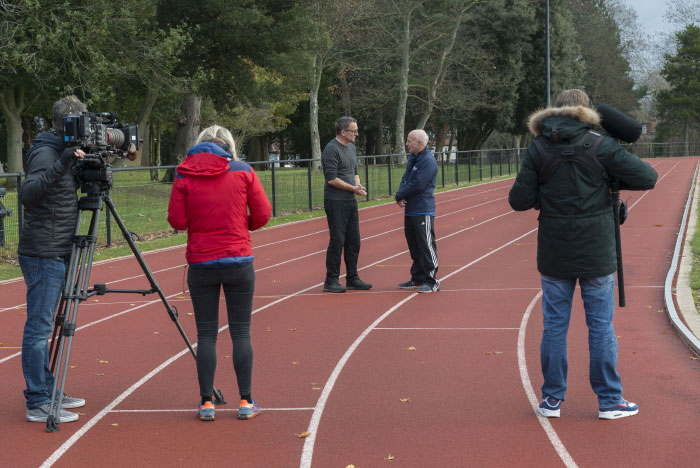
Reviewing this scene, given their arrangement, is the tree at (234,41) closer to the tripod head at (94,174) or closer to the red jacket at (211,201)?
the tripod head at (94,174)

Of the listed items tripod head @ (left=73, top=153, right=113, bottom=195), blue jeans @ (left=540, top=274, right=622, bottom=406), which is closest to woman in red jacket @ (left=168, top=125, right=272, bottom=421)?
tripod head @ (left=73, top=153, right=113, bottom=195)

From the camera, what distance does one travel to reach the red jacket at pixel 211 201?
5.18m

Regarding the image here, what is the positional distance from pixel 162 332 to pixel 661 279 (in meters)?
5.98

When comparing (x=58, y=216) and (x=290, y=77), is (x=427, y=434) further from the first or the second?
(x=290, y=77)

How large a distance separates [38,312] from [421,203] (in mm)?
5583

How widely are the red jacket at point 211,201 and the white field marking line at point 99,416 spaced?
1239 millimetres

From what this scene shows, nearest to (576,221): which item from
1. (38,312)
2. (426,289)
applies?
(38,312)

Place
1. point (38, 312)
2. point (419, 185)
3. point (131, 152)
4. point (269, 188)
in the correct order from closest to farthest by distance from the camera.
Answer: point (38, 312) → point (131, 152) → point (419, 185) → point (269, 188)

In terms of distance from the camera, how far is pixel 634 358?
269 inches

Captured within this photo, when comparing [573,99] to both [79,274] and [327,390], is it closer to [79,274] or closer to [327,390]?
[327,390]

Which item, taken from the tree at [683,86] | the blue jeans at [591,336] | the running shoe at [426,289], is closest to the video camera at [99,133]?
the blue jeans at [591,336]

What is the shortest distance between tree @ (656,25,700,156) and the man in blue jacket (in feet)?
222

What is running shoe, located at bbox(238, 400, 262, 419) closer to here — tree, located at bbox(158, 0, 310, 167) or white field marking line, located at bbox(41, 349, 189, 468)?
white field marking line, located at bbox(41, 349, 189, 468)

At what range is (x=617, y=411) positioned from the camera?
17.4 ft
